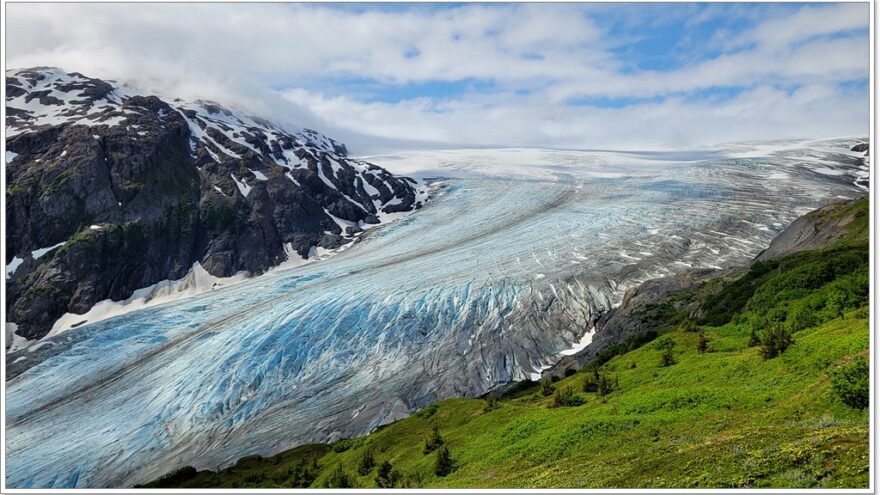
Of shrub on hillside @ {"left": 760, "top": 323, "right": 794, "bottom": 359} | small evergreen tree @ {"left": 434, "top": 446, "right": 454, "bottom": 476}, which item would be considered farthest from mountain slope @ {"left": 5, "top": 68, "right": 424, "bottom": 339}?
shrub on hillside @ {"left": 760, "top": 323, "right": 794, "bottom": 359}

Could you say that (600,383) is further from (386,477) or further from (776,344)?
(386,477)

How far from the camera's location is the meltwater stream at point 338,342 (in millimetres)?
35875

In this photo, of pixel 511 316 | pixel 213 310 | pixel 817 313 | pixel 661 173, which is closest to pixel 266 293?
pixel 213 310

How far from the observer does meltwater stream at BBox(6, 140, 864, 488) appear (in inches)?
1412

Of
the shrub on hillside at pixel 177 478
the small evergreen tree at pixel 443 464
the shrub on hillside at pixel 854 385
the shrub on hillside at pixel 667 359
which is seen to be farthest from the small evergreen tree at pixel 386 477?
the shrub on hillside at pixel 177 478

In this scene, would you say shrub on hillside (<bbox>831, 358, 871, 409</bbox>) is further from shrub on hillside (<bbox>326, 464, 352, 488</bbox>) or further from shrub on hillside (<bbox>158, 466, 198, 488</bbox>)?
shrub on hillside (<bbox>158, 466, 198, 488</bbox>)

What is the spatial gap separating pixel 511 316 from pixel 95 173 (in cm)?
6417

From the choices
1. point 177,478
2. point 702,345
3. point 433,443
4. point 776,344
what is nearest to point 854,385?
point 776,344

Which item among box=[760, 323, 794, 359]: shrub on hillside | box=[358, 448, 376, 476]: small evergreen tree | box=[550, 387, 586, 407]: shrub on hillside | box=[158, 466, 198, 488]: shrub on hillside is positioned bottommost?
box=[158, 466, 198, 488]: shrub on hillside

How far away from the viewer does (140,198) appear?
7856 cm

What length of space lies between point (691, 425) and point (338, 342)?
1359 inches

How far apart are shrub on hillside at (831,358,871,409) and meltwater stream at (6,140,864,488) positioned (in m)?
27.4

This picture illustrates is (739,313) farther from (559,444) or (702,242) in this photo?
(702,242)

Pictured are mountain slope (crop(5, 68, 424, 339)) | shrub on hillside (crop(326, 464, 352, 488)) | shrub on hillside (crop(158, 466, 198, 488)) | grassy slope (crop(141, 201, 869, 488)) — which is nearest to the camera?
grassy slope (crop(141, 201, 869, 488))
